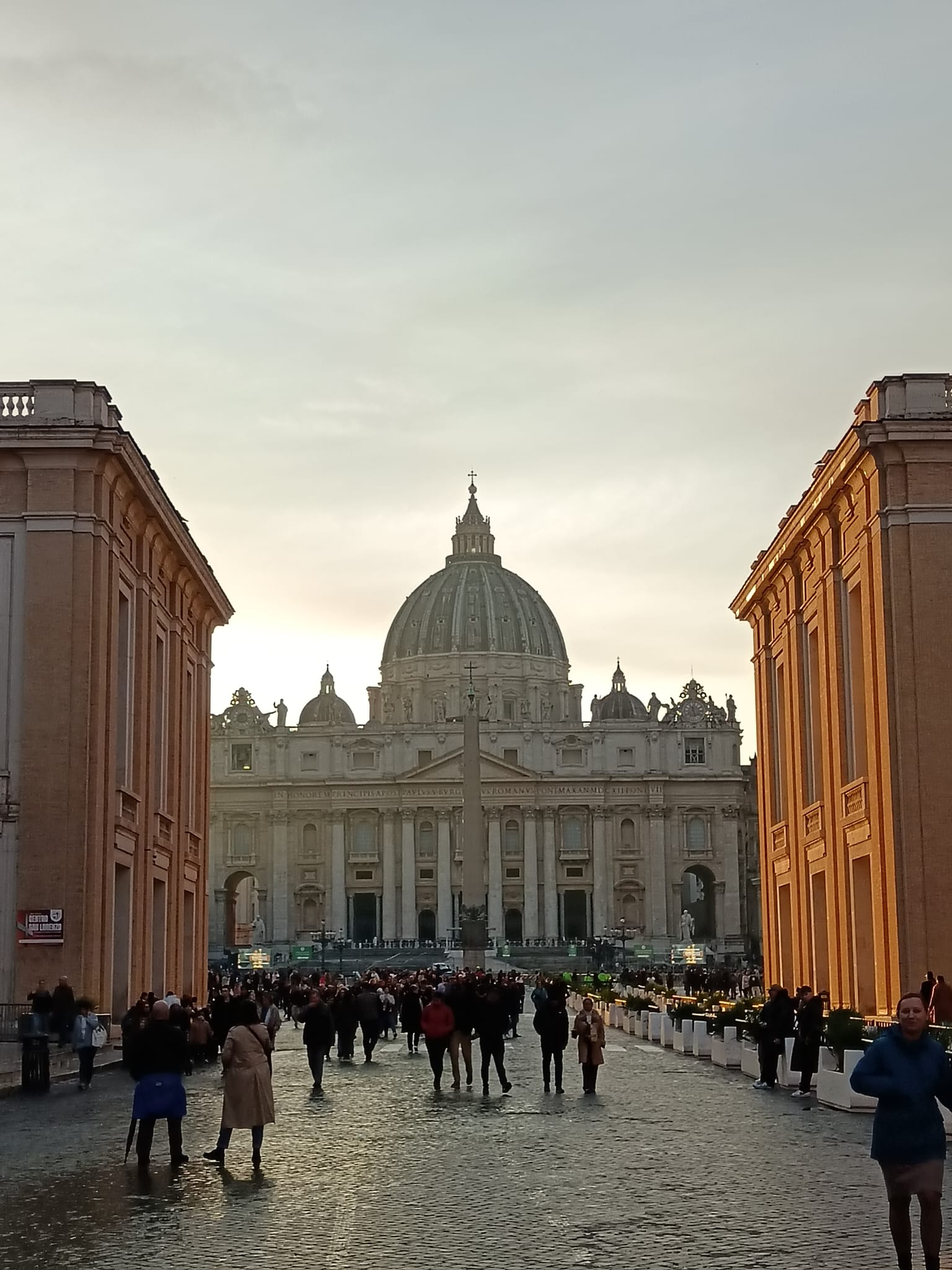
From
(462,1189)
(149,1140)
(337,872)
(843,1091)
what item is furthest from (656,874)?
(462,1189)

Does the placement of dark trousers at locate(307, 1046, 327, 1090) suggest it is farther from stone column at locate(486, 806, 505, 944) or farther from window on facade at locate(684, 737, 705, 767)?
window on facade at locate(684, 737, 705, 767)

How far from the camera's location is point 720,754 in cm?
13962

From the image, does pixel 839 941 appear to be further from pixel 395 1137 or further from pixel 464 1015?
pixel 395 1137

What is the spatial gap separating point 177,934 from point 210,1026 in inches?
464

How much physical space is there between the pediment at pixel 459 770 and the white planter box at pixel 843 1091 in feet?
371

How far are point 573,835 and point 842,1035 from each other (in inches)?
4549

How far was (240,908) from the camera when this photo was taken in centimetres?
15500

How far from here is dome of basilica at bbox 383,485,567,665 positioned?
531ft

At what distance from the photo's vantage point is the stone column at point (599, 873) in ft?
448

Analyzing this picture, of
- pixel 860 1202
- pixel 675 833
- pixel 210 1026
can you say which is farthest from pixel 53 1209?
pixel 675 833

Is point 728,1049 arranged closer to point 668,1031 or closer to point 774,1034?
point 774,1034

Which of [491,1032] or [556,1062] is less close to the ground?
[491,1032]

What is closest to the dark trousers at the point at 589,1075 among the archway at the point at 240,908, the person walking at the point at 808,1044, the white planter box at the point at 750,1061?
the person walking at the point at 808,1044

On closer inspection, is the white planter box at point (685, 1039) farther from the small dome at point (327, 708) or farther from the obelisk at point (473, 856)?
the small dome at point (327, 708)
